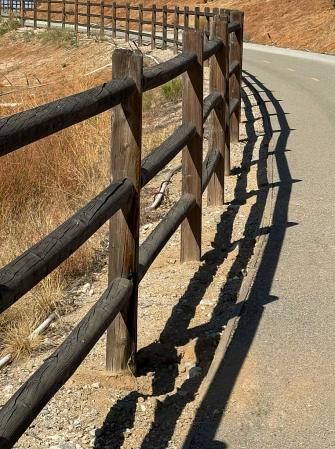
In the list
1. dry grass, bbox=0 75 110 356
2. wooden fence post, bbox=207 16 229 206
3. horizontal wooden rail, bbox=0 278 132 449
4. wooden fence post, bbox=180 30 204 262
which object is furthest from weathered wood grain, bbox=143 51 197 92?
wooden fence post, bbox=207 16 229 206

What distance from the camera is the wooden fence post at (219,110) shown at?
6895 mm

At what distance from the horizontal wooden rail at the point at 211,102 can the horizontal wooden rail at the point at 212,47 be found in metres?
0.38

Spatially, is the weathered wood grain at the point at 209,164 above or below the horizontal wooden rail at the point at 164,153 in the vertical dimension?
below

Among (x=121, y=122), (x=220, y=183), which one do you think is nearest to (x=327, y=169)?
(x=220, y=183)

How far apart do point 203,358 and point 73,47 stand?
30733 millimetres

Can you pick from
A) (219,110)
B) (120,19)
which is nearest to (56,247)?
(219,110)

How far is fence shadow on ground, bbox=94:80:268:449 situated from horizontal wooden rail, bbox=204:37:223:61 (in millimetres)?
1469

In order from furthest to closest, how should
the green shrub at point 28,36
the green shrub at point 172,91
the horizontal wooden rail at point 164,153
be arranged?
the green shrub at point 28,36 < the green shrub at point 172,91 < the horizontal wooden rail at point 164,153

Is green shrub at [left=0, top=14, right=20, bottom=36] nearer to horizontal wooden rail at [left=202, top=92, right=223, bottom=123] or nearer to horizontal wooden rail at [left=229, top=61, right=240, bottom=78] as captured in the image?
horizontal wooden rail at [left=229, top=61, right=240, bottom=78]

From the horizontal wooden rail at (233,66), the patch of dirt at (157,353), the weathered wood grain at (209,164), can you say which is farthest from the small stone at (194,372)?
the horizontal wooden rail at (233,66)

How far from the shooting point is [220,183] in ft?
23.1

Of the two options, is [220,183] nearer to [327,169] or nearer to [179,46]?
[327,169]

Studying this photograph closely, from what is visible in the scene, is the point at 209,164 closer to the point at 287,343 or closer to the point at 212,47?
the point at 212,47

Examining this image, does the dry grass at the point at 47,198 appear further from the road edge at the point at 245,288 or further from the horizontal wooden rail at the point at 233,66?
the horizontal wooden rail at the point at 233,66
